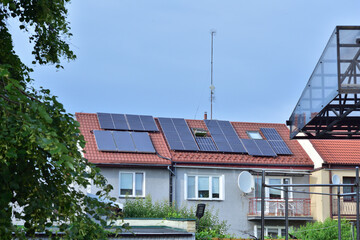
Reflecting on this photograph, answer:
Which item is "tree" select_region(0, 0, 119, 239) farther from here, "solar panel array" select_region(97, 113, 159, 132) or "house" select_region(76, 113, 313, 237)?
"solar panel array" select_region(97, 113, 159, 132)

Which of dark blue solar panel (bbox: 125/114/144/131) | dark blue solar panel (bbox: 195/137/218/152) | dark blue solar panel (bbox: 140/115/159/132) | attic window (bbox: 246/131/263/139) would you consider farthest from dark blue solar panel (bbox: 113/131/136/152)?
attic window (bbox: 246/131/263/139)

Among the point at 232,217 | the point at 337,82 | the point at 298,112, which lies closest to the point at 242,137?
the point at 232,217

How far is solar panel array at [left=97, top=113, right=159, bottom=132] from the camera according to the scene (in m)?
32.4

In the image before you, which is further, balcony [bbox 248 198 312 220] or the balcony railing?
the balcony railing

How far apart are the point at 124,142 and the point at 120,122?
7.86 feet

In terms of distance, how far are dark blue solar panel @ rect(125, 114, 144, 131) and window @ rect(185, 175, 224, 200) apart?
13.0 feet

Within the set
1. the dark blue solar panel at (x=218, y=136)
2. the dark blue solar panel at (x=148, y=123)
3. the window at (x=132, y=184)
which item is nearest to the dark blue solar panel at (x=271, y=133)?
the dark blue solar panel at (x=218, y=136)

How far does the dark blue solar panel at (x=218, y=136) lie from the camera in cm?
3206

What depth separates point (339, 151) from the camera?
3334 centimetres

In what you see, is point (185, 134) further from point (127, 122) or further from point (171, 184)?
point (171, 184)

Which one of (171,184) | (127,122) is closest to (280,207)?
(171,184)

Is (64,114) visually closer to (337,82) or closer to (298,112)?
(337,82)

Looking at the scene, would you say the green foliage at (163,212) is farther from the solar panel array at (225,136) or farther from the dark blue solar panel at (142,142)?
the solar panel array at (225,136)

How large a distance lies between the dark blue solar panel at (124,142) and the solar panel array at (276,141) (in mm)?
7863
